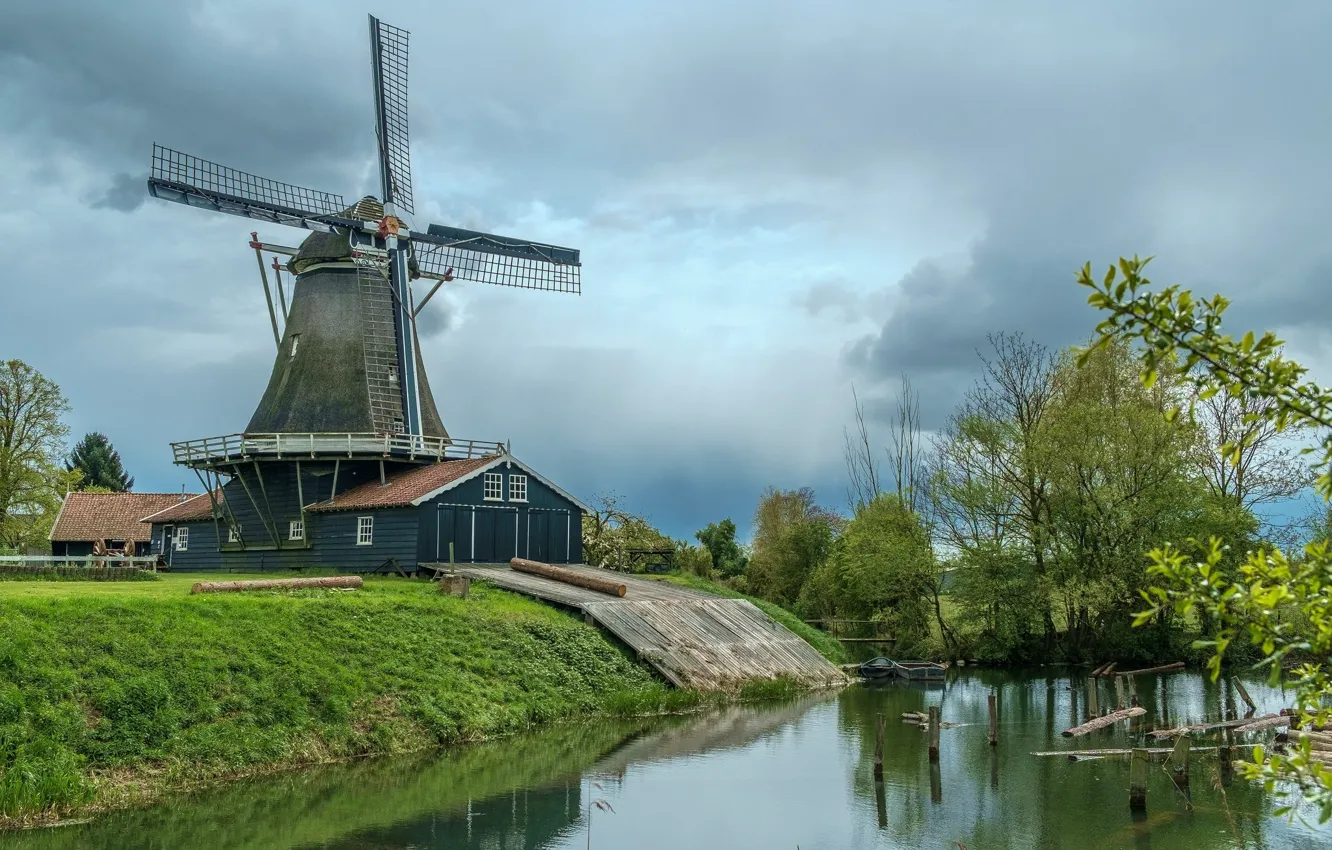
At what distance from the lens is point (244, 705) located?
19.6m

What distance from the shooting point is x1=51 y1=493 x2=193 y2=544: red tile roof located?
53.2 meters

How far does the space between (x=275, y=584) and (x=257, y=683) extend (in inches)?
299

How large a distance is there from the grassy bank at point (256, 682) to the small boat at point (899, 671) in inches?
379

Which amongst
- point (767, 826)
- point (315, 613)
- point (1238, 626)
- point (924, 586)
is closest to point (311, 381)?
point (315, 613)

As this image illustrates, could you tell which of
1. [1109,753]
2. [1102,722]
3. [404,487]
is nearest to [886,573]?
[404,487]

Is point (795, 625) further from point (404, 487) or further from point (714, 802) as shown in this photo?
point (714, 802)

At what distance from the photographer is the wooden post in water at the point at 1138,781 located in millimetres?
17047

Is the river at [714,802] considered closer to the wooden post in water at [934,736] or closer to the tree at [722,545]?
the wooden post in water at [934,736]

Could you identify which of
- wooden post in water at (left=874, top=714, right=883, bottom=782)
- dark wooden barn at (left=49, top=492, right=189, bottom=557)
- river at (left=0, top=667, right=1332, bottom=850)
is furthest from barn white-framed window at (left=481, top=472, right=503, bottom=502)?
dark wooden barn at (left=49, top=492, right=189, bottom=557)

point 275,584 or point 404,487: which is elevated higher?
point 404,487

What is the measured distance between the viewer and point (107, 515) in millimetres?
54438

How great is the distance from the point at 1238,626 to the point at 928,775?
55.3ft

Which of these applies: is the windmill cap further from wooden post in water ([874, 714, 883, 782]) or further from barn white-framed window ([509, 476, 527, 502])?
wooden post in water ([874, 714, 883, 782])

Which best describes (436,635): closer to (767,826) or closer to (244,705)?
(244,705)
